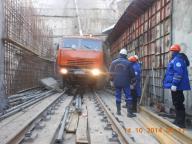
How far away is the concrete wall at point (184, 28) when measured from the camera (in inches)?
367

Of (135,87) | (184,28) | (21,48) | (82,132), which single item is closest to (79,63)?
(21,48)

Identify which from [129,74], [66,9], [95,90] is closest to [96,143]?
[129,74]

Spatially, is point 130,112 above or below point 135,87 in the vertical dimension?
below

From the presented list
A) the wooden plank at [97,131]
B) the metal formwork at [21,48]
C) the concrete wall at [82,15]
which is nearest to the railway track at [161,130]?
the wooden plank at [97,131]

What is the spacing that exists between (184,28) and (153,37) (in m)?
4.05

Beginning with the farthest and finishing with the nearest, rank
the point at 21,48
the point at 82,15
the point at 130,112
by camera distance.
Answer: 1. the point at 82,15
2. the point at 21,48
3. the point at 130,112

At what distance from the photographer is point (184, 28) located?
9.71 m

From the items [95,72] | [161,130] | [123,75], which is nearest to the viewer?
[161,130]

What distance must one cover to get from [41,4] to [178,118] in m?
33.8

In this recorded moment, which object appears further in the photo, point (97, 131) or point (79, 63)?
point (79, 63)

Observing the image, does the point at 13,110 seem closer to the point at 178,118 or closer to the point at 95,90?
the point at 178,118

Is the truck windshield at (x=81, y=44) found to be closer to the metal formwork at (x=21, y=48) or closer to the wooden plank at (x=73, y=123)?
the metal formwork at (x=21, y=48)

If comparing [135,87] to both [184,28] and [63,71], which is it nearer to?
[184,28]

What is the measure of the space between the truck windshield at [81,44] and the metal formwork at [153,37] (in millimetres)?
1964
